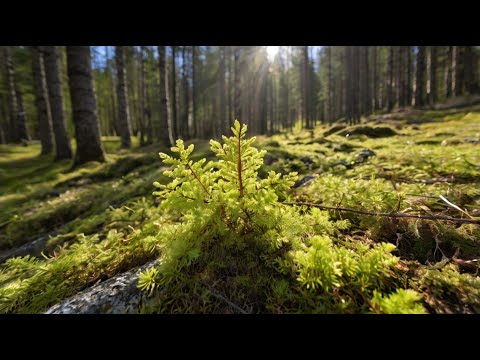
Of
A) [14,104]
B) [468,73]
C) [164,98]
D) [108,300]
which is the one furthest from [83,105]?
[468,73]

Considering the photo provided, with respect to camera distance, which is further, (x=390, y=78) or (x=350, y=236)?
(x=390, y=78)

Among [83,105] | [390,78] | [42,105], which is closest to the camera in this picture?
[83,105]

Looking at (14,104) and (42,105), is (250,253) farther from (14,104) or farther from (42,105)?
(14,104)

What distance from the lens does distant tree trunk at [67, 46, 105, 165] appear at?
7.71m

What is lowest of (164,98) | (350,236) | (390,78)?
(350,236)

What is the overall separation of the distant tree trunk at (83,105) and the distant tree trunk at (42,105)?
7239 millimetres

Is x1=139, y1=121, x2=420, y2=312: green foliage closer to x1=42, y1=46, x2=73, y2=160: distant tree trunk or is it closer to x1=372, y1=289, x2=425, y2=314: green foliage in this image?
x1=372, y1=289, x2=425, y2=314: green foliage

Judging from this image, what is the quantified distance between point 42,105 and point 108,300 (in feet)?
54.4

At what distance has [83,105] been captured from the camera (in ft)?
26.1
